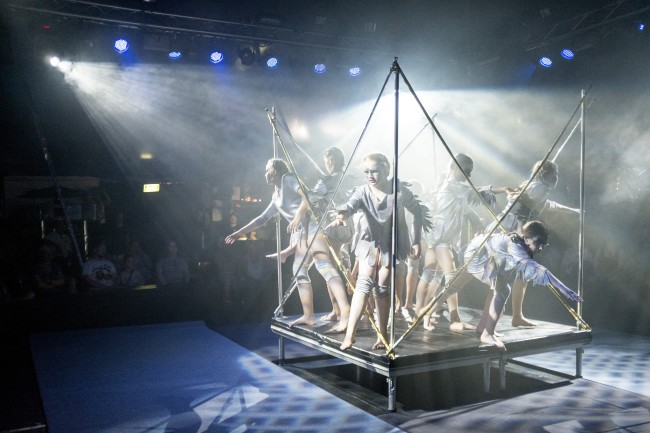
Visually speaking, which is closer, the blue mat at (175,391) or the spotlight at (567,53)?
the blue mat at (175,391)

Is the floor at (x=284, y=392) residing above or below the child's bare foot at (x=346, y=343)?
below

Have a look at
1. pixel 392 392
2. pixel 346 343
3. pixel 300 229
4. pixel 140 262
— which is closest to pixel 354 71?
pixel 140 262

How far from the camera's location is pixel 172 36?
8664mm

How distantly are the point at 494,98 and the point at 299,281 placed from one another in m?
6.96

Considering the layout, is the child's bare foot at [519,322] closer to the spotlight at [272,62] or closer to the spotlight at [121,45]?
the spotlight at [272,62]

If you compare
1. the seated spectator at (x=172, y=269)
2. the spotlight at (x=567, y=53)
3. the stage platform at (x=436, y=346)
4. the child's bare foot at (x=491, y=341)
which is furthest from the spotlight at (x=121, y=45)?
the child's bare foot at (x=491, y=341)

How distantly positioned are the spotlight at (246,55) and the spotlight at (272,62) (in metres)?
0.25

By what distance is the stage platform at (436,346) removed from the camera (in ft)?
13.3

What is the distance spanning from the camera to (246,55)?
9039mm

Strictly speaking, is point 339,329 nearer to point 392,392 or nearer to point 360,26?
point 392,392

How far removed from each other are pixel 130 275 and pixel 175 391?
4447 millimetres

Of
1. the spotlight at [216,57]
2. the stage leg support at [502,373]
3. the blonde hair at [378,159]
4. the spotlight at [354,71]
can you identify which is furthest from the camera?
the spotlight at [354,71]

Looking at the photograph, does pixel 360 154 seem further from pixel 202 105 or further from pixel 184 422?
pixel 184 422

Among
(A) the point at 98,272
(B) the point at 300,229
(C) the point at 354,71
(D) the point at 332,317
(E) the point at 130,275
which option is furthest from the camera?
(C) the point at 354,71
